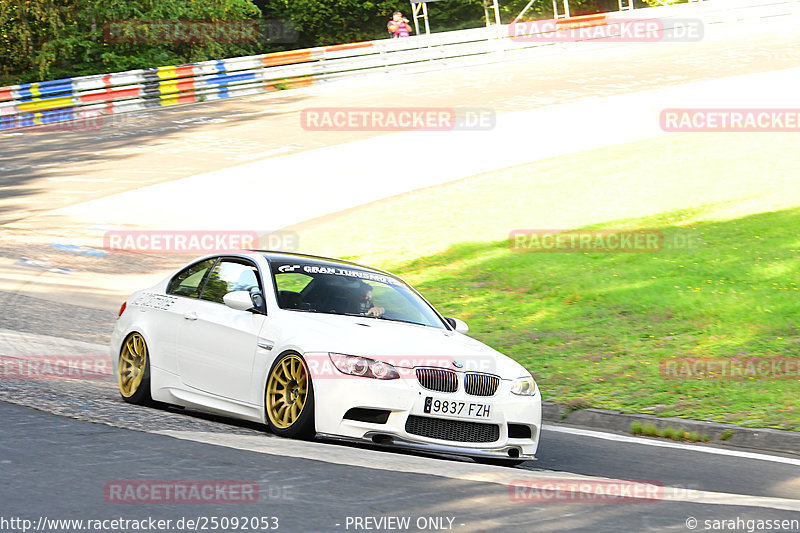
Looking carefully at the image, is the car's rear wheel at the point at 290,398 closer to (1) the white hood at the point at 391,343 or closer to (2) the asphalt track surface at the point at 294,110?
(1) the white hood at the point at 391,343

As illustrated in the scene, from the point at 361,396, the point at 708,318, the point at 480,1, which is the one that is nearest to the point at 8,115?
the point at 708,318

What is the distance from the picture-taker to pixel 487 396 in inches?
300

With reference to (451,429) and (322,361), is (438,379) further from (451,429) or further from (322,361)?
(322,361)

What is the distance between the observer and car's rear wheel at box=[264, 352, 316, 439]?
741 centimetres

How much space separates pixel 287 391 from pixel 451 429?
1232mm

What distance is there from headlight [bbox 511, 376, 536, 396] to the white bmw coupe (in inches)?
0.4

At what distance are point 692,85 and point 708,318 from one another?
64.3 feet

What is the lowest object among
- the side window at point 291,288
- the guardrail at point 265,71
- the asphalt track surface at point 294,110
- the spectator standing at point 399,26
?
the side window at point 291,288

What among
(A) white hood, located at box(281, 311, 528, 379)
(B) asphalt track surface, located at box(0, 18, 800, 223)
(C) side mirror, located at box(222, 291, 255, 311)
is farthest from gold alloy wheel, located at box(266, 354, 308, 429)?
(B) asphalt track surface, located at box(0, 18, 800, 223)

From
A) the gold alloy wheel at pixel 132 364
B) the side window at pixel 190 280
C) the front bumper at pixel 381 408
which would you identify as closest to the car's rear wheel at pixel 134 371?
the gold alloy wheel at pixel 132 364

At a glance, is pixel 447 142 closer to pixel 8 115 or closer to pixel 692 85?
pixel 692 85

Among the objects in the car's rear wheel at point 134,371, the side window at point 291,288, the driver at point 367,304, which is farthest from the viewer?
the car's rear wheel at point 134,371

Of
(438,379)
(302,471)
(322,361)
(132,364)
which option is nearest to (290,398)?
(322,361)

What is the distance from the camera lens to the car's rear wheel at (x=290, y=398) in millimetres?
7406
